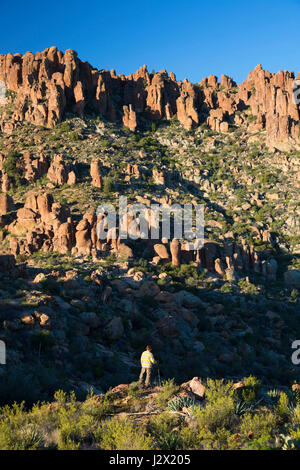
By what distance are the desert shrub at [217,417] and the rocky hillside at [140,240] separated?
4123 millimetres

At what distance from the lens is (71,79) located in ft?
159

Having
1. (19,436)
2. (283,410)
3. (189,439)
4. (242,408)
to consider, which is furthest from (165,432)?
(283,410)

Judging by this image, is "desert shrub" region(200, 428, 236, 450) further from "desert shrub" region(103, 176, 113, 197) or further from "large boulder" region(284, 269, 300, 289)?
"desert shrub" region(103, 176, 113, 197)

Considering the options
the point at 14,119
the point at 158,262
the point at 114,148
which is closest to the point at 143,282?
the point at 158,262

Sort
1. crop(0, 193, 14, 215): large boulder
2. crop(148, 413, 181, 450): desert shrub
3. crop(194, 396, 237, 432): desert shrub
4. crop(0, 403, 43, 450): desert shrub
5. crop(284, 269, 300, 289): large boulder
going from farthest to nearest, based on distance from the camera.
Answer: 1. crop(284, 269, 300, 289): large boulder
2. crop(0, 193, 14, 215): large boulder
3. crop(194, 396, 237, 432): desert shrub
4. crop(148, 413, 181, 450): desert shrub
5. crop(0, 403, 43, 450): desert shrub

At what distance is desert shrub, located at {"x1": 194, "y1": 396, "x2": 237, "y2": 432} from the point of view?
7078 millimetres

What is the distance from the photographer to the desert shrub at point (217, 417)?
23.2ft

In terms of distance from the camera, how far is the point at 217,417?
719 cm

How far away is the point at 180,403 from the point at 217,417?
132 centimetres

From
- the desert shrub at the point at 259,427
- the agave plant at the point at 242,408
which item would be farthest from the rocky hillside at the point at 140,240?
the desert shrub at the point at 259,427

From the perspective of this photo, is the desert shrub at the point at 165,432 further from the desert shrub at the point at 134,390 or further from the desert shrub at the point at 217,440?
the desert shrub at the point at 134,390

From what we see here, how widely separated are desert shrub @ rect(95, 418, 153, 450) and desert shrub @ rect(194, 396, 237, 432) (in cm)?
119

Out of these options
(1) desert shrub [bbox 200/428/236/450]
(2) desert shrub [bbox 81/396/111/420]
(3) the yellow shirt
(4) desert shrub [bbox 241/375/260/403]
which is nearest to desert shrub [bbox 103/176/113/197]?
(3) the yellow shirt

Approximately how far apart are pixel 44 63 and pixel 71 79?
197 inches
